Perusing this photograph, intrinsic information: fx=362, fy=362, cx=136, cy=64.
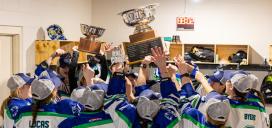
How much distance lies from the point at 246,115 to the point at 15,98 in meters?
2.18

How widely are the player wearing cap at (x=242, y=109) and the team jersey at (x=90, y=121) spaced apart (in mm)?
1224

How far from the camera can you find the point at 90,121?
2.75 meters

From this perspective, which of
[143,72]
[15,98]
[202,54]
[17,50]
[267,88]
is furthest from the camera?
[202,54]

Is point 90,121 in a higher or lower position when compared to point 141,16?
lower

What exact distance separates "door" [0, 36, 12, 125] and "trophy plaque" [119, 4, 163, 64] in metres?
3.31

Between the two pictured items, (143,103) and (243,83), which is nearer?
(143,103)

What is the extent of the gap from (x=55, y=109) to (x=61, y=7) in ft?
16.7

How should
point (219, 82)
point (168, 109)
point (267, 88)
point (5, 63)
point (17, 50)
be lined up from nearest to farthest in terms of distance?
point (168, 109) → point (219, 82) → point (5, 63) → point (17, 50) → point (267, 88)

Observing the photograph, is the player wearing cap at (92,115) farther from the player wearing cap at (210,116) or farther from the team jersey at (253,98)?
the team jersey at (253,98)

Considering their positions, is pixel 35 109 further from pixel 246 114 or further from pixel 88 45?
pixel 246 114

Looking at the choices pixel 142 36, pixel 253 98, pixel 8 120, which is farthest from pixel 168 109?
pixel 8 120

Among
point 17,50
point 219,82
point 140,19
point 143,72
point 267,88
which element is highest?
point 140,19

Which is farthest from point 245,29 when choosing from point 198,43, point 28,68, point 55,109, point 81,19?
point 55,109

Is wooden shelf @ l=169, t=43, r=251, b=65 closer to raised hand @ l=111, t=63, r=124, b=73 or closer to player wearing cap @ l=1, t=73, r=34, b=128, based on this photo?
raised hand @ l=111, t=63, r=124, b=73
